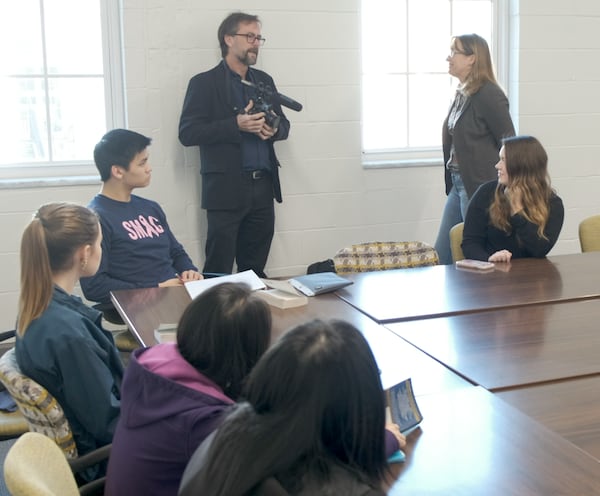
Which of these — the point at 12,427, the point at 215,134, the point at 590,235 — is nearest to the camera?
the point at 12,427

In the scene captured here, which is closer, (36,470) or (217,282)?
(36,470)

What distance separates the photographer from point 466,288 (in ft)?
8.67

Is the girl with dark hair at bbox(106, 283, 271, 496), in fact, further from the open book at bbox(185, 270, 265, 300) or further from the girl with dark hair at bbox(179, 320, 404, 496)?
the open book at bbox(185, 270, 265, 300)

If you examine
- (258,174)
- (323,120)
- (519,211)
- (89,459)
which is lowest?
(89,459)

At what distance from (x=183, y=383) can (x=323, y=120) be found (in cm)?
315

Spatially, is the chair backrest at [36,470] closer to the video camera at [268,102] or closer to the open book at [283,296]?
the open book at [283,296]

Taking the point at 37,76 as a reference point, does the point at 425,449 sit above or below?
below

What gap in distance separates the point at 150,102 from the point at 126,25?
39cm

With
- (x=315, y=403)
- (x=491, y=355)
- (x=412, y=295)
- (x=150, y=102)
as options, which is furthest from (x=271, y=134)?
(x=315, y=403)

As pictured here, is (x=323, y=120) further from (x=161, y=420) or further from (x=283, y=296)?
(x=161, y=420)

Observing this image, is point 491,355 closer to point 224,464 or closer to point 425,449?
point 425,449

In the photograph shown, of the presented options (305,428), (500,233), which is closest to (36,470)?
(305,428)

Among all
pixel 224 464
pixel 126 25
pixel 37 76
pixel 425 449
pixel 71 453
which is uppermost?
pixel 126 25

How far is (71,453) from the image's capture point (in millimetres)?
1827
